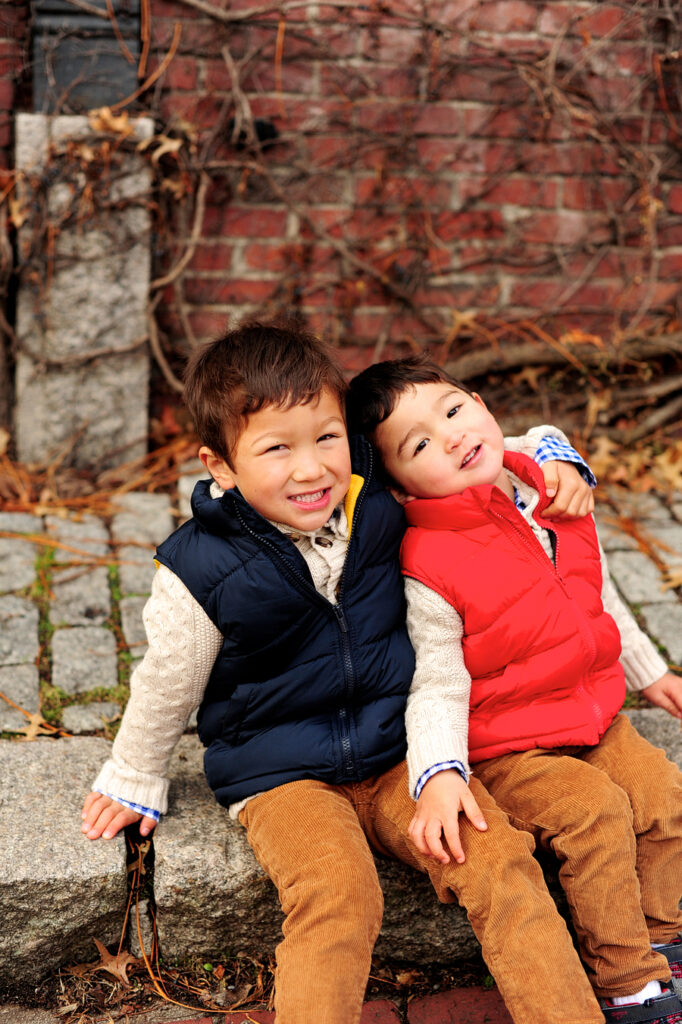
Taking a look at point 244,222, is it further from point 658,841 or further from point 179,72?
point 658,841

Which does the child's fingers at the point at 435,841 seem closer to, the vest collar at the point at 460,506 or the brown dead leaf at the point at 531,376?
the vest collar at the point at 460,506

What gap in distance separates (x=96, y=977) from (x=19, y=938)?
199 millimetres

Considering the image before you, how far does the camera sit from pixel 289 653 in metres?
2.07

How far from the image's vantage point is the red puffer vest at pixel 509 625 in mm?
2123

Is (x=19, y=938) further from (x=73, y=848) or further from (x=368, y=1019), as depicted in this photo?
(x=368, y=1019)

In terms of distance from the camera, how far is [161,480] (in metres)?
3.92

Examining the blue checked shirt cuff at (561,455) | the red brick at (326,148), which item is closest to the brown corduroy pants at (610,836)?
the blue checked shirt cuff at (561,455)

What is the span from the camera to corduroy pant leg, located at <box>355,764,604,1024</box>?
5.73ft

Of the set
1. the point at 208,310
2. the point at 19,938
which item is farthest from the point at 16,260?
the point at 19,938

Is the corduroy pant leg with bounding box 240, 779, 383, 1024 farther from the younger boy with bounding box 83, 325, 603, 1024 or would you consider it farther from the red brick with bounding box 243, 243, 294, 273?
the red brick with bounding box 243, 243, 294, 273

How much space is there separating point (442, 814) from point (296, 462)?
0.73 m

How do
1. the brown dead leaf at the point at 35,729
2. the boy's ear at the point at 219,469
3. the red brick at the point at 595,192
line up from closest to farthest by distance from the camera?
the boy's ear at the point at 219,469 < the brown dead leaf at the point at 35,729 < the red brick at the point at 595,192

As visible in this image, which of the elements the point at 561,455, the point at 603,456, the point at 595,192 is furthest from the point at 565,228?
the point at 561,455

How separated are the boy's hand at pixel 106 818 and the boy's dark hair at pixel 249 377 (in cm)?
78
